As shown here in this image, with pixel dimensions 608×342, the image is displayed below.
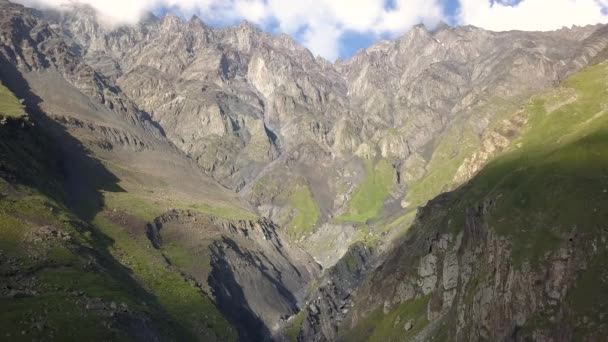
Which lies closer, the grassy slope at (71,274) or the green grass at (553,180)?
the grassy slope at (71,274)

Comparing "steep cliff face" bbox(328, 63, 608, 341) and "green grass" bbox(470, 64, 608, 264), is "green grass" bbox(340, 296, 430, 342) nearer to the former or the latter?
"steep cliff face" bbox(328, 63, 608, 341)

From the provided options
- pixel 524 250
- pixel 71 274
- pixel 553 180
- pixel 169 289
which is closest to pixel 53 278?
pixel 71 274

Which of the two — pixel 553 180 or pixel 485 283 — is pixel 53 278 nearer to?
pixel 485 283

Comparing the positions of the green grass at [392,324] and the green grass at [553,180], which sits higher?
the green grass at [553,180]

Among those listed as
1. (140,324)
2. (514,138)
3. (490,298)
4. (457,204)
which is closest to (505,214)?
(490,298)

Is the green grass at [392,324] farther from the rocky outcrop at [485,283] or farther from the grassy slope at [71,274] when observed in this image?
the grassy slope at [71,274]

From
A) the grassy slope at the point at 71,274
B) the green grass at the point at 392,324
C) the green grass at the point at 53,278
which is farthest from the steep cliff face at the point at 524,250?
the green grass at the point at 53,278

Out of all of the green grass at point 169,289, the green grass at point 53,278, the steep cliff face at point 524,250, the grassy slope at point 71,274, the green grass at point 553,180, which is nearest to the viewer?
the green grass at point 53,278

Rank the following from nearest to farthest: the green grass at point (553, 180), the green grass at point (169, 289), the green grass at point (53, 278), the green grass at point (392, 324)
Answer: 1. the green grass at point (53, 278)
2. the green grass at point (553, 180)
3. the green grass at point (392, 324)
4. the green grass at point (169, 289)
